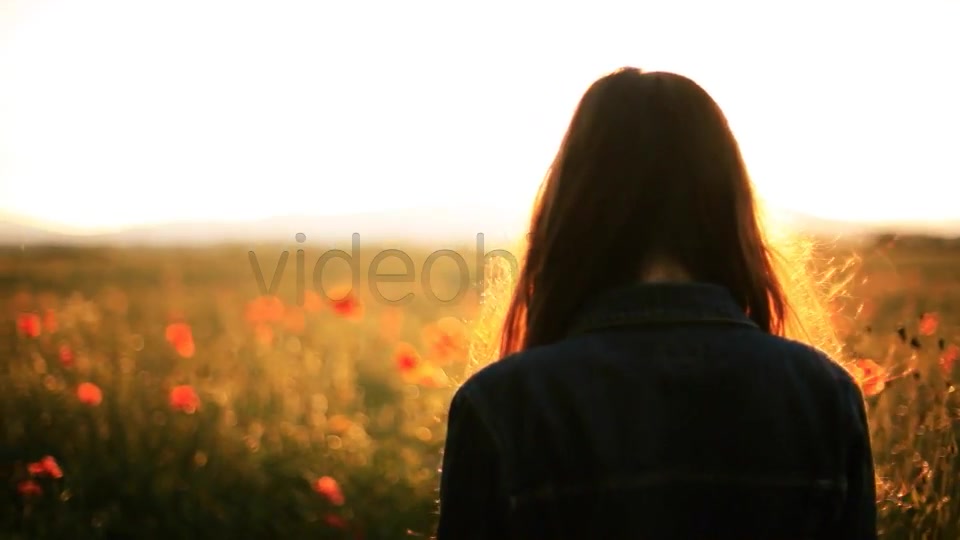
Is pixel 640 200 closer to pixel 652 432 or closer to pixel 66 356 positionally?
pixel 652 432

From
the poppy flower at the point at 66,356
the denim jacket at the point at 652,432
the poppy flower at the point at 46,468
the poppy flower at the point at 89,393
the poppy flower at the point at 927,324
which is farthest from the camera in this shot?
the poppy flower at the point at 66,356

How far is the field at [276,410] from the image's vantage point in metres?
3.12

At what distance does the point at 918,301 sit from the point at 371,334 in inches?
125

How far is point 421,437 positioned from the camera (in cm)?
420

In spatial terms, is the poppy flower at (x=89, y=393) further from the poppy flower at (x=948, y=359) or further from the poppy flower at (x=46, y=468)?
the poppy flower at (x=948, y=359)

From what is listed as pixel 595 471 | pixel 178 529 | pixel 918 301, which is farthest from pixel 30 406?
pixel 918 301

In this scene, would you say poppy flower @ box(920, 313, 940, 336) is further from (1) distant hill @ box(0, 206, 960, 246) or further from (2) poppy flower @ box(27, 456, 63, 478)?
(2) poppy flower @ box(27, 456, 63, 478)

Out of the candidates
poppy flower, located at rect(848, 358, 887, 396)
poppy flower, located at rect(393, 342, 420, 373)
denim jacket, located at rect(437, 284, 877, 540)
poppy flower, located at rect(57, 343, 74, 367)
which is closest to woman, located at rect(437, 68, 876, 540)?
denim jacket, located at rect(437, 284, 877, 540)

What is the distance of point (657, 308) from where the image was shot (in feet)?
4.93

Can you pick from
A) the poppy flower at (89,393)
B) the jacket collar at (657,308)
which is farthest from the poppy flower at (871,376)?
the poppy flower at (89,393)

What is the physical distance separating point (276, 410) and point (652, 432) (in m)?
3.23

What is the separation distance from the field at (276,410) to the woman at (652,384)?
630 mm

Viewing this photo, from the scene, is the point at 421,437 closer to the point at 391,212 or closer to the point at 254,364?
the point at 254,364

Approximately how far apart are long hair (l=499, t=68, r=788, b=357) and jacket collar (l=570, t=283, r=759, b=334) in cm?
3
